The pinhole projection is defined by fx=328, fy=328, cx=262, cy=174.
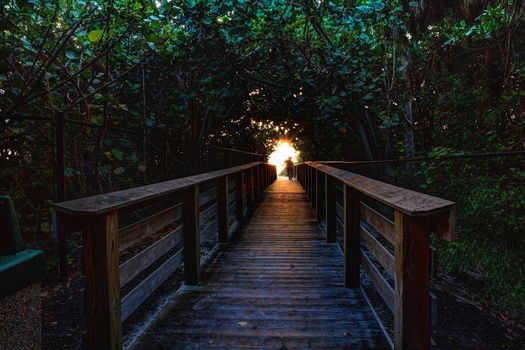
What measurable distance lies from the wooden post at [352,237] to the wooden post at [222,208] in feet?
6.99

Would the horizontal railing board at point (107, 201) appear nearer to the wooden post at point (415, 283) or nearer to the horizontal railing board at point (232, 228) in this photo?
the wooden post at point (415, 283)

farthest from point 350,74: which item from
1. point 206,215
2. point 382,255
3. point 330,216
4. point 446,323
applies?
point 382,255

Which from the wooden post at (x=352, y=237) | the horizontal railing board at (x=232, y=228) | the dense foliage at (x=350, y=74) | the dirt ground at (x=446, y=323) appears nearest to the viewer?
the dirt ground at (x=446, y=323)

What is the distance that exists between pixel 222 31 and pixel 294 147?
99.2 feet

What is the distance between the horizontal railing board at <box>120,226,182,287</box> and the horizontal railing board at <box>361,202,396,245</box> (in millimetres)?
1703

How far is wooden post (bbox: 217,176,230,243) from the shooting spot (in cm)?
485

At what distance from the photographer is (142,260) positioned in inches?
94.0

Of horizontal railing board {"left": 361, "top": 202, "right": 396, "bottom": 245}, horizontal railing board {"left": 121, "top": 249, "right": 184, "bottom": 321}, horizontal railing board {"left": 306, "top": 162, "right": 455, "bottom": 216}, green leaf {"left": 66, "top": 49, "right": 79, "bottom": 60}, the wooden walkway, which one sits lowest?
the wooden walkway

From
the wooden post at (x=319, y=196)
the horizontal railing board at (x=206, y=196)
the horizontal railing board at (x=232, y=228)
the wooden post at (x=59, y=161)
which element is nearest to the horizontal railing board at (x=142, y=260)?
the horizontal railing board at (x=206, y=196)

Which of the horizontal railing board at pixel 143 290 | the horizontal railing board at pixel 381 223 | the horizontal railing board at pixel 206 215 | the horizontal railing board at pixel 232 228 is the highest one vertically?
the horizontal railing board at pixel 381 223

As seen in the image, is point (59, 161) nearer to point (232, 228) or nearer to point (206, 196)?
point (206, 196)

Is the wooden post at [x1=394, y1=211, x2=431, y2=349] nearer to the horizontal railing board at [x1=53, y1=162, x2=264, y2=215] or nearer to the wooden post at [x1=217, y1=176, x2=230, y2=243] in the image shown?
the horizontal railing board at [x1=53, y1=162, x2=264, y2=215]

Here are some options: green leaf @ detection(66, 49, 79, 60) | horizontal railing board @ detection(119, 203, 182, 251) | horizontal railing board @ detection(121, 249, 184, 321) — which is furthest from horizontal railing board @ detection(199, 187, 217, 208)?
green leaf @ detection(66, 49, 79, 60)

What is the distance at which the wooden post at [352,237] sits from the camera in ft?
10.4
